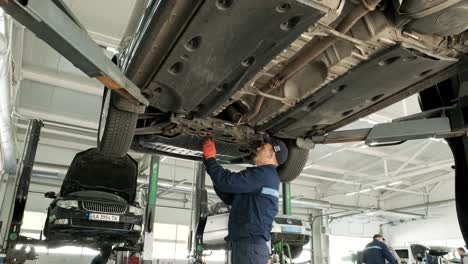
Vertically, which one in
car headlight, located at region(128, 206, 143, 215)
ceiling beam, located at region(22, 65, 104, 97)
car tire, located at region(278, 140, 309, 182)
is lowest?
car headlight, located at region(128, 206, 143, 215)

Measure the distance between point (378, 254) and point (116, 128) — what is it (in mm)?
8383

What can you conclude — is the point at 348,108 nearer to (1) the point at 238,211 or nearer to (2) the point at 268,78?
(2) the point at 268,78

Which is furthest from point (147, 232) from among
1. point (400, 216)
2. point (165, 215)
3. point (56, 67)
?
point (400, 216)

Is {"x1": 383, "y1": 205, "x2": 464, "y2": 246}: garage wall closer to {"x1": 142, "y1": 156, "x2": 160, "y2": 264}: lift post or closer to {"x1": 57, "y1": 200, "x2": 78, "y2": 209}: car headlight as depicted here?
{"x1": 142, "y1": 156, "x2": 160, "y2": 264}: lift post

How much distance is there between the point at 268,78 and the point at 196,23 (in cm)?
93

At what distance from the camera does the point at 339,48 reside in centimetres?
226

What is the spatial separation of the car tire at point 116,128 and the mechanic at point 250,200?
2.06ft

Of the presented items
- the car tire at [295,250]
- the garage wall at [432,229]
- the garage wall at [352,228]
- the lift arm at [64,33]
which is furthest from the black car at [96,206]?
the garage wall at [432,229]

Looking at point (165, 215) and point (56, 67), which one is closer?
point (56, 67)

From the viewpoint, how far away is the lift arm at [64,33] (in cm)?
146

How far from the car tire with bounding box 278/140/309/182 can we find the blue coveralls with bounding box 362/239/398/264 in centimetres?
690

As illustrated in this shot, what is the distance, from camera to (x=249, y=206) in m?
2.98

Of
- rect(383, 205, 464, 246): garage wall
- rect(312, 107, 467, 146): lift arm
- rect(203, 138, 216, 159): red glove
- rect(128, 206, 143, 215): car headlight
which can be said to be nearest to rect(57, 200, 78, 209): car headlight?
rect(128, 206, 143, 215): car headlight

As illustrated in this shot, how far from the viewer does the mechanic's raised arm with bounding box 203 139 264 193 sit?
285 cm
